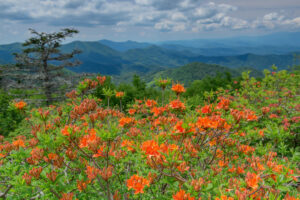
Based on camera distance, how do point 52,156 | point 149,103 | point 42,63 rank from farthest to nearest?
point 42,63
point 149,103
point 52,156

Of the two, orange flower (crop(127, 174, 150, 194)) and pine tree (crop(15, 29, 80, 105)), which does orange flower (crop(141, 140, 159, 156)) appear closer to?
orange flower (crop(127, 174, 150, 194))

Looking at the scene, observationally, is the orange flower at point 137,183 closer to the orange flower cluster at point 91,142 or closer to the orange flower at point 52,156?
the orange flower cluster at point 91,142

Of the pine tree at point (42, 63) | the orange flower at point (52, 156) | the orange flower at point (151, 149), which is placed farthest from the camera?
the pine tree at point (42, 63)

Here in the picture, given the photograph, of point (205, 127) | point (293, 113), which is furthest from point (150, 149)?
point (293, 113)

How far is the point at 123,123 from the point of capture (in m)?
2.35

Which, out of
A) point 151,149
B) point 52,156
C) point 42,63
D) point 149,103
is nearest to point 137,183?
point 151,149

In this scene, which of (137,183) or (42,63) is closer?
(137,183)

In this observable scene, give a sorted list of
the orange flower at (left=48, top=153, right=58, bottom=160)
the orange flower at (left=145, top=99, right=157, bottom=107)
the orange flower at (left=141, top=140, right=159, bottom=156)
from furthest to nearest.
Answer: the orange flower at (left=145, top=99, right=157, bottom=107), the orange flower at (left=48, top=153, right=58, bottom=160), the orange flower at (left=141, top=140, right=159, bottom=156)

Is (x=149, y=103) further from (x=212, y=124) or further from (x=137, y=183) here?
(x=137, y=183)

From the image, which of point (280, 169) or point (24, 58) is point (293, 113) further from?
point (24, 58)

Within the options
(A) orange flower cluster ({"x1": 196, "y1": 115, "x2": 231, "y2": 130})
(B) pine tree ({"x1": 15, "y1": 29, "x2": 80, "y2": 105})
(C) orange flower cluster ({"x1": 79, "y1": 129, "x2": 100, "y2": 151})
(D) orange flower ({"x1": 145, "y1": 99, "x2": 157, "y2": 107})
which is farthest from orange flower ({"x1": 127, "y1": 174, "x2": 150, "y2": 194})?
(B) pine tree ({"x1": 15, "y1": 29, "x2": 80, "y2": 105})

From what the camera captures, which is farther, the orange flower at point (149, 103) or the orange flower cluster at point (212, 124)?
the orange flower at point (149, 103)

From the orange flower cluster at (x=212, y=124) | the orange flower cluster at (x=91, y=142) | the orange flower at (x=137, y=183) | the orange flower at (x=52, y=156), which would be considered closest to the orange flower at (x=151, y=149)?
the orange flower at (x=137, y=183)

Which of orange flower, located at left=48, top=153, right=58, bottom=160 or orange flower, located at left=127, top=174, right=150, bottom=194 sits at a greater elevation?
orange flower, located at left=48, top=153, right=58, bottom=160
